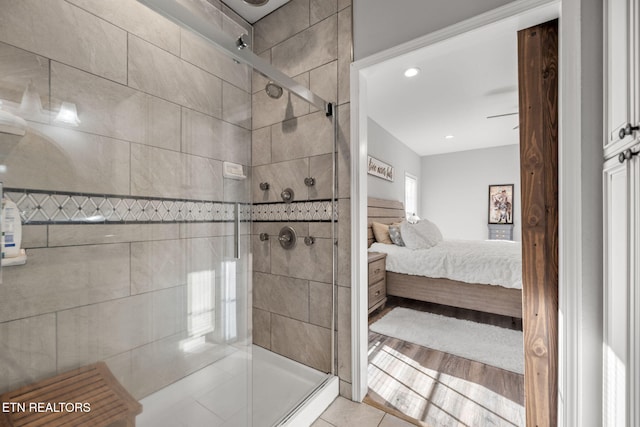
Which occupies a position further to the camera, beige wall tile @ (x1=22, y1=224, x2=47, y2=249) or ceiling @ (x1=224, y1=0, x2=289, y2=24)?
ceiling @ (x1=224, y1=0, x2=289, y2=24)

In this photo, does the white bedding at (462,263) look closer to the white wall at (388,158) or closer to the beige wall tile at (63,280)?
the white wall at (388,158)

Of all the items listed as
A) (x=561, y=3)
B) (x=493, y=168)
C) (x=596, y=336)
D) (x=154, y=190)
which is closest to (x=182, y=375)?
(x=154, y=190)

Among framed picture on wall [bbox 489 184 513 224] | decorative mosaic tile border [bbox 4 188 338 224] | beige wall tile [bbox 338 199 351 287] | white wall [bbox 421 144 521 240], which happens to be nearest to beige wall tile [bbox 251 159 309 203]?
decorative mosaic tile border [bbox 4 188 338 224]

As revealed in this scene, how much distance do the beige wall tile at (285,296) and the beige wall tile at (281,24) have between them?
5.75 ft

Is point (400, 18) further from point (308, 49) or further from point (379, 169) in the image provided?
point (379, 169)

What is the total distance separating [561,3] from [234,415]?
2.32m

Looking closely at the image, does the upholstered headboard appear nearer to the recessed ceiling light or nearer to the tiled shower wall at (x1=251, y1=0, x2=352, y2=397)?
the recessed ceiling light

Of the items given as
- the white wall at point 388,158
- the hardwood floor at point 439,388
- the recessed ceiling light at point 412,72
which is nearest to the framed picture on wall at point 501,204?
the white wall at point 388,158

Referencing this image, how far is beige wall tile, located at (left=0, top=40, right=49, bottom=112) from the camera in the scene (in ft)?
2.97

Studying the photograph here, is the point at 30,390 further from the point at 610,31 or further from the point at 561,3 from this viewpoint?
the point at 561,3

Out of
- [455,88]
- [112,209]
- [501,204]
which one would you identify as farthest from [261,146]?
[501,204]

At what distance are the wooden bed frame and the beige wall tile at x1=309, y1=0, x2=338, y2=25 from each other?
2734mm

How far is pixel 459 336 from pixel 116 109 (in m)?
3.01

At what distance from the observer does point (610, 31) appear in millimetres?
941
